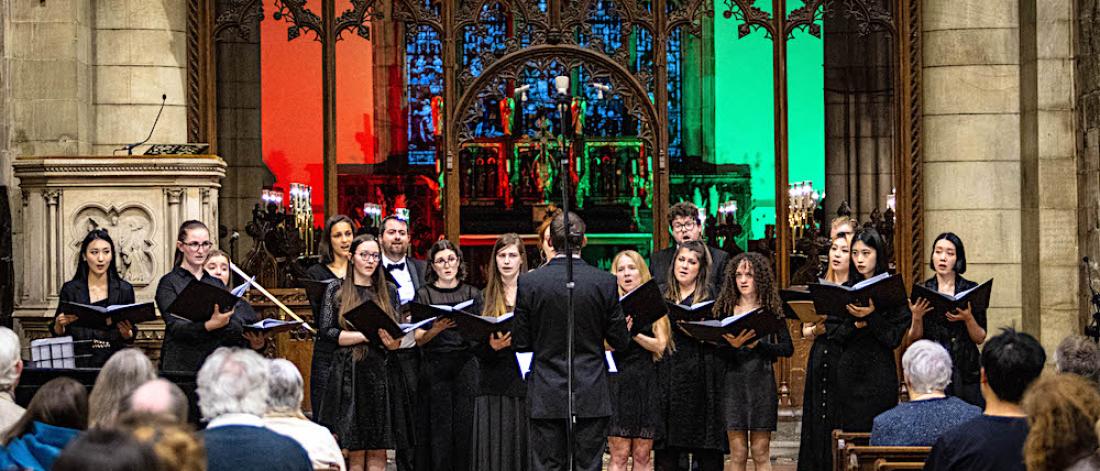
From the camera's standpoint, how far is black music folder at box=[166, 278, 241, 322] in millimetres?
7293

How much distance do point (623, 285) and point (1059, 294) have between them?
4374 millimetres

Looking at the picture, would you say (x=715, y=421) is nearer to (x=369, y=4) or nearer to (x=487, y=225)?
(x=369, y=4)

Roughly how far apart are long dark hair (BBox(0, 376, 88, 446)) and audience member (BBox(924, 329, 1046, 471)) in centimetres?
264

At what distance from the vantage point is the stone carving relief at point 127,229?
931 centimetres

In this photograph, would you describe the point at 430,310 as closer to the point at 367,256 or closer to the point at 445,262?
the point at 367,256

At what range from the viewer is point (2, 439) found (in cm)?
431

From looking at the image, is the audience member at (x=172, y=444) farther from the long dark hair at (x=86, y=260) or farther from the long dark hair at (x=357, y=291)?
the long dark hair at (x=86, y=260)

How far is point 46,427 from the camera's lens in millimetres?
4359

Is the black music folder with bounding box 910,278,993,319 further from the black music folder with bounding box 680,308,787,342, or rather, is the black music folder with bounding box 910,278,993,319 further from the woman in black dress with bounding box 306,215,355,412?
the woman in black dress with bounding box 306,215,355,412

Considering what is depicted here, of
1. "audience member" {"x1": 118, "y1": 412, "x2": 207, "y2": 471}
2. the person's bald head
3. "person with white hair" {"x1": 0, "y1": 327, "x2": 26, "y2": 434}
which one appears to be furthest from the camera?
"person with white hair" {"x1": 0, "y1": 327, "x2": 26, "y2": 434}

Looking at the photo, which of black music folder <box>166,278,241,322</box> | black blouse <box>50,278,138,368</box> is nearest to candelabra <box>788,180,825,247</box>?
black music folder <box>166,278,241,322</box>

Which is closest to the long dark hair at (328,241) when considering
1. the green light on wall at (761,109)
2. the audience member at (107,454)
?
the audience member at (107,454)

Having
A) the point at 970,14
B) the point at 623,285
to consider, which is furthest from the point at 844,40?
the point at 623,285

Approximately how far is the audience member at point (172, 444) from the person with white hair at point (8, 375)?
211cm
